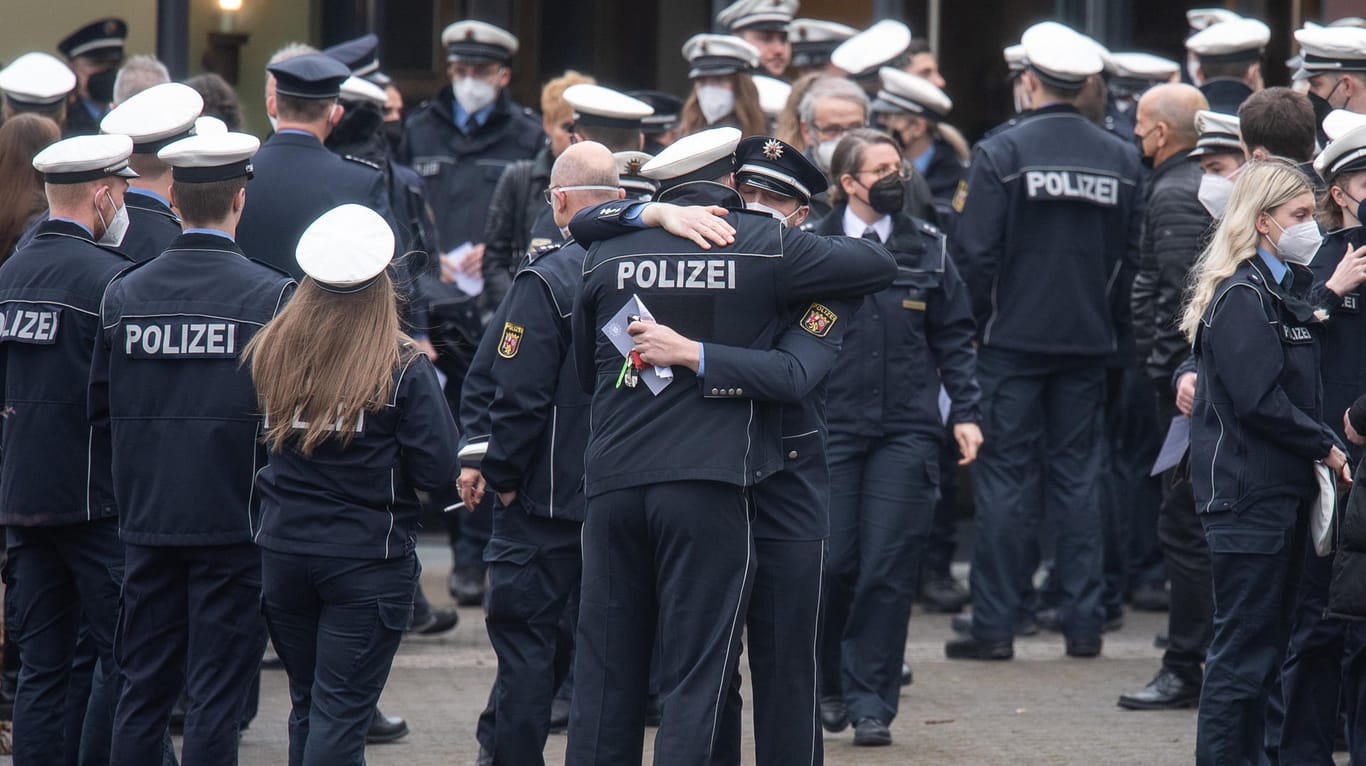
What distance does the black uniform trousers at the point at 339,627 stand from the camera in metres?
4.97

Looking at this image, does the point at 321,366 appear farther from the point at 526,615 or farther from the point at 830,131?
the point at 830,131

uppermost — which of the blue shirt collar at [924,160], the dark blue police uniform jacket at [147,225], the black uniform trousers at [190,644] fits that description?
the dark blue police uniform jacket at [147,225]

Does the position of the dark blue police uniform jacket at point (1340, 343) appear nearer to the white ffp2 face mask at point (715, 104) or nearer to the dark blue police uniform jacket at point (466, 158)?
the white ffp2 face mask at point (715, 104)

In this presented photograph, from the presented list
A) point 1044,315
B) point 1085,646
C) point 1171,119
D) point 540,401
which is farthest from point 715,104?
point 540,401

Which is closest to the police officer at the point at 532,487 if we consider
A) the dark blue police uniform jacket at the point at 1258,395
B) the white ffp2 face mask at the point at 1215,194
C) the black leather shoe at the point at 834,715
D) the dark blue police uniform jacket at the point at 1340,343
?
the black leather shoe at the point at 834,715

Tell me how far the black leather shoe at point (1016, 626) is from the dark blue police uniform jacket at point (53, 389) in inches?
155

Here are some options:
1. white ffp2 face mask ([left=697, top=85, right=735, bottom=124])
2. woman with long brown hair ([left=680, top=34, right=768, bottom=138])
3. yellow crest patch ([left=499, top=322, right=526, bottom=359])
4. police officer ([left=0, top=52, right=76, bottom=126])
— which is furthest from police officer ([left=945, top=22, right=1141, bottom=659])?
police officer ([left=0, top=52, right=76, bottom=126])

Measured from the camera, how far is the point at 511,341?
18.4 ft

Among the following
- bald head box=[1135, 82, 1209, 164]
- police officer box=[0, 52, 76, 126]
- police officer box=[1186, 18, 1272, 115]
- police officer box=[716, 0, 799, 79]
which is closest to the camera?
police officer box=[0, 52, 76, 126]

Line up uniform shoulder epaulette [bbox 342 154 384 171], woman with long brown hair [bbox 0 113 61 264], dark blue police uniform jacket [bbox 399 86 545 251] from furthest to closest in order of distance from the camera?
dark blue police uniform jacket [bbox 399 86 545 251] < uniform shoulder epaulette [bbox 342 154 384 171] < woman with long brown hair [bbox 0 113 61 264]

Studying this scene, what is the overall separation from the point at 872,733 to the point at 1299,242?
2.23 m

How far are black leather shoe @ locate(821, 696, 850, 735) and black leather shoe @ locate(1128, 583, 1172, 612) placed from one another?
2843 millimetres

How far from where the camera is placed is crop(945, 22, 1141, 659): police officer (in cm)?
782

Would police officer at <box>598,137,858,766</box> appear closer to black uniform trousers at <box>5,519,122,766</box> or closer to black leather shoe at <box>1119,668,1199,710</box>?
black uniform trousers at <box>5,519,122,766</box>
